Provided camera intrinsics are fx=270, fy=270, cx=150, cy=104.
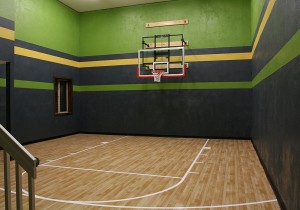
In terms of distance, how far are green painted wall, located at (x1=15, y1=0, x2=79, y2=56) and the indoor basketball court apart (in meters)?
0.03

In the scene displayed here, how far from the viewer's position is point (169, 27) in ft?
28.9

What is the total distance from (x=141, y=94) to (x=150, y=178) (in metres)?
5.13

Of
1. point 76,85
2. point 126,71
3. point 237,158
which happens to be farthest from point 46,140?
point 237,158

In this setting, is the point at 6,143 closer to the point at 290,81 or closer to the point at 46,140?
the point at 290,81

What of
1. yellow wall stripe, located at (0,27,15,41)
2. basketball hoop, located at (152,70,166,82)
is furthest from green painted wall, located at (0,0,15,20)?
basketball hoop, located at (152,70,166,82)

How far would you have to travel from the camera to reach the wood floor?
3215 millimetres

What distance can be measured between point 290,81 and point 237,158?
3239 mm

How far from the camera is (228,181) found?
4.04 metres

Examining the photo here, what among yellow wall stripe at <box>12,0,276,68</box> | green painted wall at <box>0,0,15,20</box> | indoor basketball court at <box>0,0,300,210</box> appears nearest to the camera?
indoor basketball court at <box>0,0,300,210</box>

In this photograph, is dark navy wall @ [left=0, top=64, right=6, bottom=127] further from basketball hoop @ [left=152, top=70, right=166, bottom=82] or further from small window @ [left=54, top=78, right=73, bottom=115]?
basketball hoop @ [left=152, top=70, right=166, bottom=82]

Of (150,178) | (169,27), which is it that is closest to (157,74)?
(169,27)

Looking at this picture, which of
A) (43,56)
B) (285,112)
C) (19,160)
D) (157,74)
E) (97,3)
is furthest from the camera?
(97,3)

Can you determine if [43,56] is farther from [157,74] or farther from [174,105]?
[174,105]

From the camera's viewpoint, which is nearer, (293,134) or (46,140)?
(293,134)
